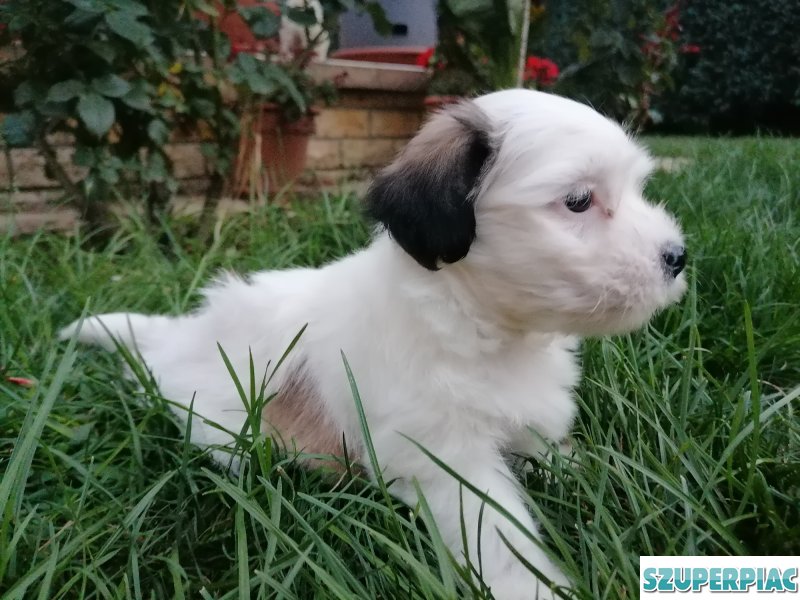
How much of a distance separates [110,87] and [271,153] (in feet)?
5.61

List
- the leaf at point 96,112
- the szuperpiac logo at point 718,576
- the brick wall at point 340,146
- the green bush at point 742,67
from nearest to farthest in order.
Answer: the szuperpiac logo at point 718,576
the leaf at point 96,112
the brick wall at point 340,146
the green bush at point 742,67

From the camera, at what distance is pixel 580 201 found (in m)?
1.50

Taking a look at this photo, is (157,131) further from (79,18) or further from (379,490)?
(379,490)

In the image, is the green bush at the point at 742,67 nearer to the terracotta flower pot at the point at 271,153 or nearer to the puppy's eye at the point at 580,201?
the terracotta flower pot at the point at 271,153

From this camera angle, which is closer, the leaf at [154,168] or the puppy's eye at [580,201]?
the puppy's eye at [580,201]

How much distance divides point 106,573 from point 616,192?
4.77ft

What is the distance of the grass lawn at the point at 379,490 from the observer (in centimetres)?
137

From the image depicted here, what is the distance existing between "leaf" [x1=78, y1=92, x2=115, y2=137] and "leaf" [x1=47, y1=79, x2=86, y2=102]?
0.05 metres

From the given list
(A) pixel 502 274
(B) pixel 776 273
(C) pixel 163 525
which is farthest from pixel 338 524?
→ (B) pixel 776 273

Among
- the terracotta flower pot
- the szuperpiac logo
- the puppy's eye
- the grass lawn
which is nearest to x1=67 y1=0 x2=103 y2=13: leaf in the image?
the grass lawn

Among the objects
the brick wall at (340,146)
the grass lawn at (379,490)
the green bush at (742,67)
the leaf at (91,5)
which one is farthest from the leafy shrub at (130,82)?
the green bush at (742,67)

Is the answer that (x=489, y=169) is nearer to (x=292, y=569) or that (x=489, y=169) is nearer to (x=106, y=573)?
(x=292, y=569)

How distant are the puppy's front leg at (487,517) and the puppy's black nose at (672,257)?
59 cm

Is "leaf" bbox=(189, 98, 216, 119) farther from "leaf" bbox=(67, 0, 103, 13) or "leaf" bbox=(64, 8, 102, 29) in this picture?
"leaf" bbox=(67, 0, 103, 13)
